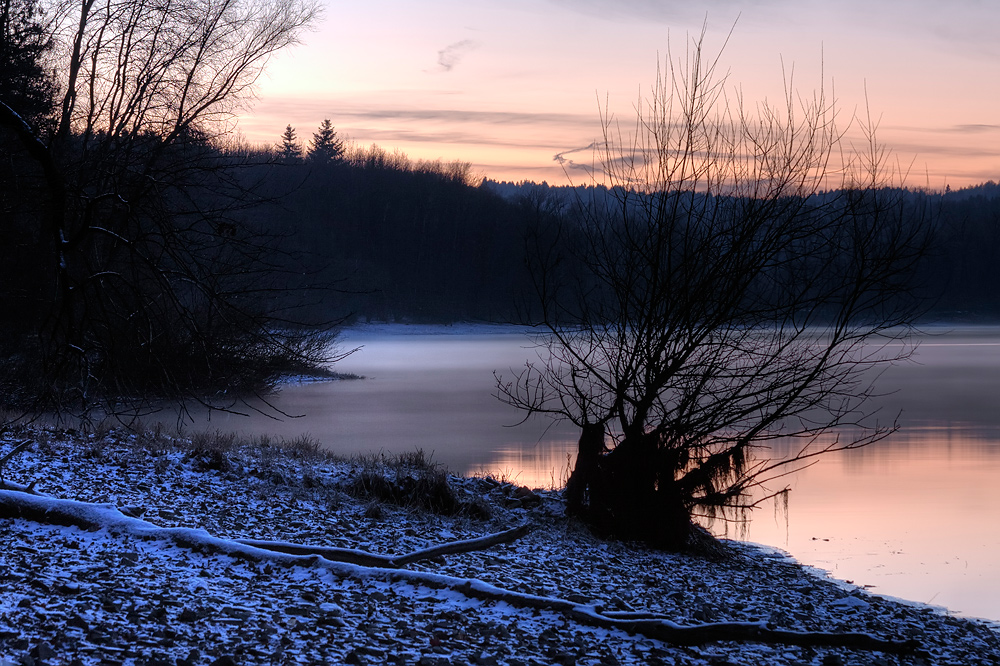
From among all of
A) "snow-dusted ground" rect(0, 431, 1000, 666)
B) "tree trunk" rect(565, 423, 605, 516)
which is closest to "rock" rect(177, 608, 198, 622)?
"snow-dusted ground" rect(0, 431, 1000, 666)

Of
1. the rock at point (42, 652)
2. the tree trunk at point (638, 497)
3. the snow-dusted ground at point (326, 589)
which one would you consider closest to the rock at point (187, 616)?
the snow-dusted ground at point (326, 589)

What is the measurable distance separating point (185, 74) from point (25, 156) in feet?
14.8

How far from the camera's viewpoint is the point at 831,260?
28.7ft

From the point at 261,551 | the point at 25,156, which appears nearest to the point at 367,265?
the point at 25,156

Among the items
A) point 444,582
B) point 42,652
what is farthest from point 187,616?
point 444,582

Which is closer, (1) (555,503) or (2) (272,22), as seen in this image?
(1) (555,503)

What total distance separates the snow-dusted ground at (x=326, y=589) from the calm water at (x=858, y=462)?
1289mm

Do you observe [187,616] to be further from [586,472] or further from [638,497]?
[638,497]

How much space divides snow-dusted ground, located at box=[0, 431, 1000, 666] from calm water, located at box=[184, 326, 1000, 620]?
1.29m

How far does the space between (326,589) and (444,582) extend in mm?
741

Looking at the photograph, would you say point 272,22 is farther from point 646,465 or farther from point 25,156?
point 646,465

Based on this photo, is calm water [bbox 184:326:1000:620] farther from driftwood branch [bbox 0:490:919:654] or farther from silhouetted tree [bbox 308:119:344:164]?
silhouetted tree [bbox 308:119:344:164]

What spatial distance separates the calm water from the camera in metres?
9.80

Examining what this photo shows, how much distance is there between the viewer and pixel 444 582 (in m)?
5.46
